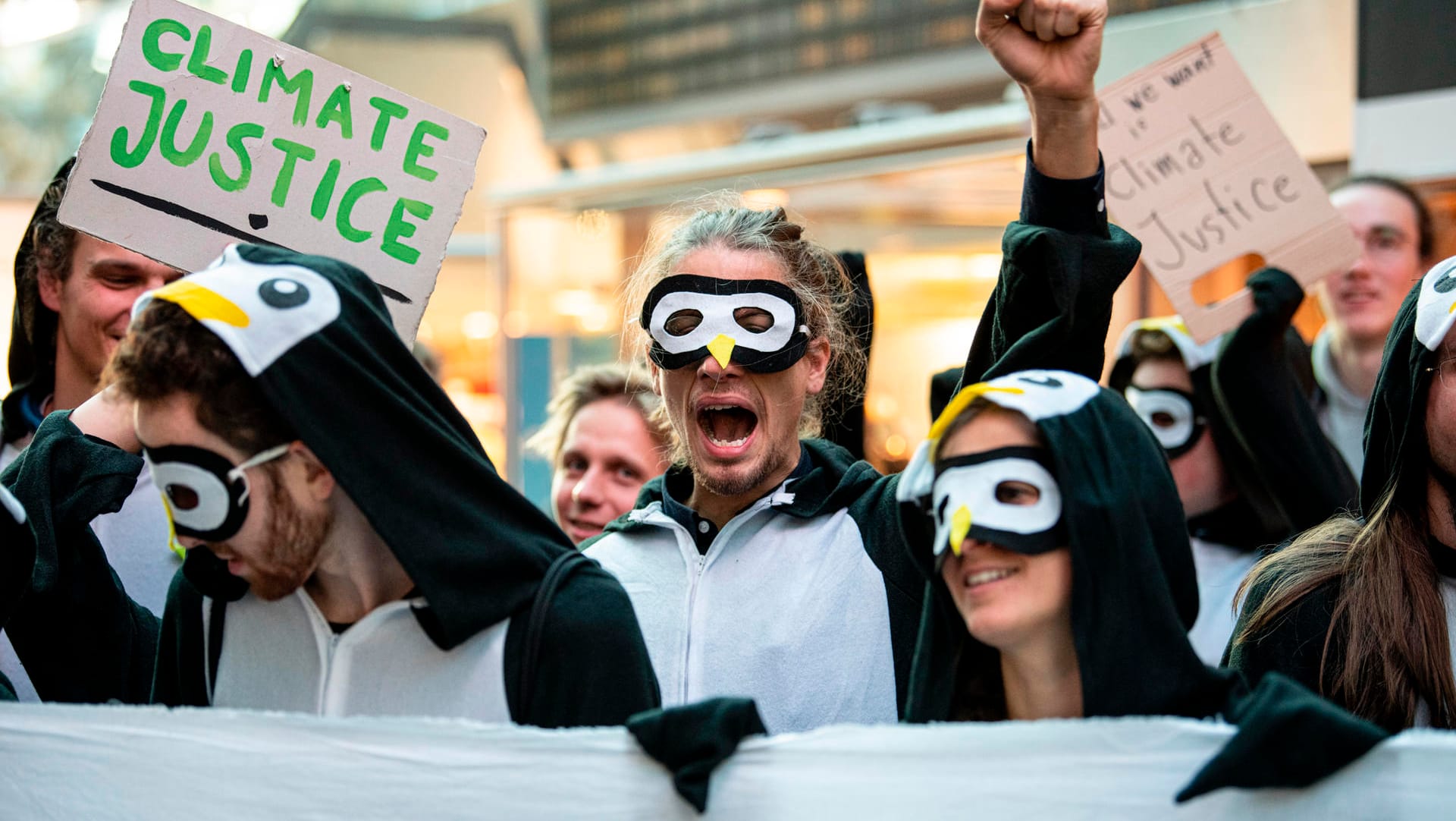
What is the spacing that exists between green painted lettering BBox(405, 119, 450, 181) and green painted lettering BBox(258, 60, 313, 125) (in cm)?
19

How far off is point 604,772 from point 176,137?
147 centimetres

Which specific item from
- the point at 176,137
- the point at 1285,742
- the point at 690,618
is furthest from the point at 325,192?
the point at 1285,742

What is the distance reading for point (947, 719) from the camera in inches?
79.5

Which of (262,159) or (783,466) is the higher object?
(262,159)

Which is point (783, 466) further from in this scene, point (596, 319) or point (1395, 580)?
point (596, 319)

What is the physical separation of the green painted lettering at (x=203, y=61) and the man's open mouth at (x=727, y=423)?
108 cm

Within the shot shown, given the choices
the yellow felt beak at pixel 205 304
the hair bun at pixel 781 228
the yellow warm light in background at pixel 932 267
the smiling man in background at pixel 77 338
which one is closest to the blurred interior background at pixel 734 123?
the yellow warm light in background at pixel 932 267

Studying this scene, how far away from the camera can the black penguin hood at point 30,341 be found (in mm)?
3184

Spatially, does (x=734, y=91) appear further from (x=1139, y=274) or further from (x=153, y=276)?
(x=153, y=276)

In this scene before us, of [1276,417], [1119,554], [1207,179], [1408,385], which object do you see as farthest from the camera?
[1276,417]

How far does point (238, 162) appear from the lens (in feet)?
8.71

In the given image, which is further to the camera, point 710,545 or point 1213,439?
point 1213,439

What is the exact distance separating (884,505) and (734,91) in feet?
34.1

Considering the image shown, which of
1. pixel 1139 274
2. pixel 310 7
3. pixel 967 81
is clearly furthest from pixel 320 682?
pixel 310 7
